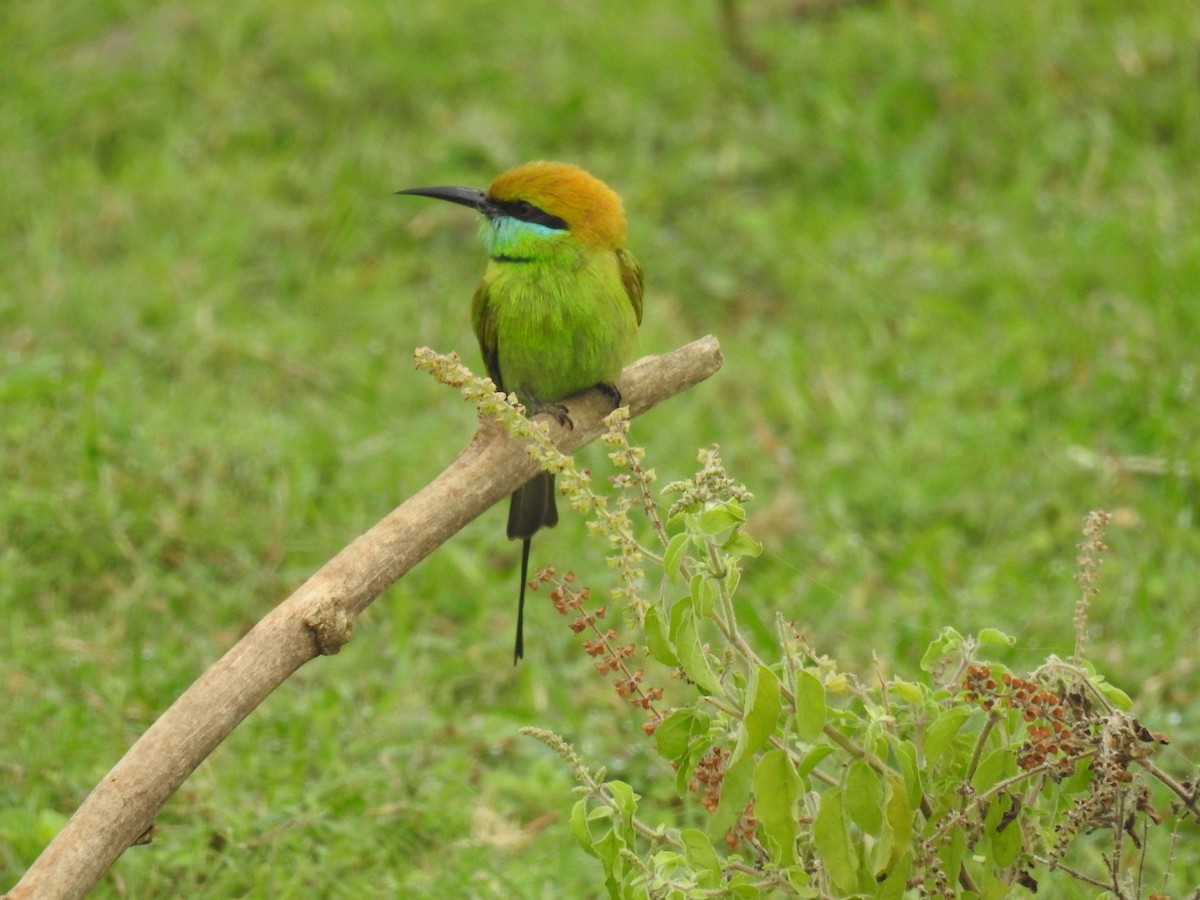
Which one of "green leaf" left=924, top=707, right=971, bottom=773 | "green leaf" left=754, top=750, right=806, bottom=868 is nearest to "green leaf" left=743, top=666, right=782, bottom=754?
"green leaf" left=754, top=750, right=806, bottom=868

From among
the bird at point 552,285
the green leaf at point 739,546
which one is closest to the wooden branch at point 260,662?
the green leaf at point 739,546

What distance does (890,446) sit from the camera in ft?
14.8

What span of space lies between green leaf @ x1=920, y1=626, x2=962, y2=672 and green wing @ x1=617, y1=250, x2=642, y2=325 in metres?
1.49

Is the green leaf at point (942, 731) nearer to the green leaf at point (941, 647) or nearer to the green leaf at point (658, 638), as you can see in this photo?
the green leaf at point (941, 647)

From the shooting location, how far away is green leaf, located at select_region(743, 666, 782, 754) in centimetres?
183

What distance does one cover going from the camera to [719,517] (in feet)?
5.96

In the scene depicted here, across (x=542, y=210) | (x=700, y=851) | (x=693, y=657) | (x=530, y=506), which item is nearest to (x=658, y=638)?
(x=693, y=657)

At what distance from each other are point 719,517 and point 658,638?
217mm

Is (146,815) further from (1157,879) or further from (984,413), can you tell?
(984,413)

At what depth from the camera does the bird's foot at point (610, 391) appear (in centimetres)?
319

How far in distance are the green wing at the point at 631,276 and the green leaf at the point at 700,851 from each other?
5.38 ft

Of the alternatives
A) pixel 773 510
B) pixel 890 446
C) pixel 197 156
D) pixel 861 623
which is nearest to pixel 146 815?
pixel 861 623

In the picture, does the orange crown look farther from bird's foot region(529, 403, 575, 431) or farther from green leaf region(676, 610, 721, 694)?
green leaf region(676, 610, 721, 694)

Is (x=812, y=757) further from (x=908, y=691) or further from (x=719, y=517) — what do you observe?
(x=719, y=517)
